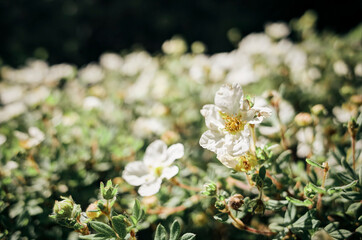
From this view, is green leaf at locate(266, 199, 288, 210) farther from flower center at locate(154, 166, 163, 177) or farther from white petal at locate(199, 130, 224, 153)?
flower center at locate(154, 166, 163, 177)

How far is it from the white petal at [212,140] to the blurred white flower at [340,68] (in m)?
1.10

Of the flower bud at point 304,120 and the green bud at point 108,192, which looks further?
the flower bud at point 304,120

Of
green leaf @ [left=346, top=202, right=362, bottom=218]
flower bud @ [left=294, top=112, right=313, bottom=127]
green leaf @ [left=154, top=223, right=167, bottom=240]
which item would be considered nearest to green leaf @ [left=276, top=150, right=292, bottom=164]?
flower bud @ [left=294, top=112, right=313, bottom=127]

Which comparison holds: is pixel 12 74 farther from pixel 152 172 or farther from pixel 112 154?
pixel 152 172

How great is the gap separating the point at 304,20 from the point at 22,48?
3.16 meters

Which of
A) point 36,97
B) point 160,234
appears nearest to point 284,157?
point 160,234

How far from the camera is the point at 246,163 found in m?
0.75

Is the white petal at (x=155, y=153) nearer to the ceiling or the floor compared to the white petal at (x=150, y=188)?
nearer to the ceiling

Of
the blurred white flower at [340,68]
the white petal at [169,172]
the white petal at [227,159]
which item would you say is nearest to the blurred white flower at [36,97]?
the white petal at [169,172]

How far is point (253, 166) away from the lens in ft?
2.43

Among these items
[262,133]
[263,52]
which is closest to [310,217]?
[262,133]

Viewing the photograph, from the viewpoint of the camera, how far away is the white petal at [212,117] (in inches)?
31.6

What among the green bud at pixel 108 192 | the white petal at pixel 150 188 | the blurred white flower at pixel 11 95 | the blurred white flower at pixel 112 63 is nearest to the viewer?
the green bud at pixel 108 192

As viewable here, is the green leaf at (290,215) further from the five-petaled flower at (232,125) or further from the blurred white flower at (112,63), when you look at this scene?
the blurred white flower at (112,63)
